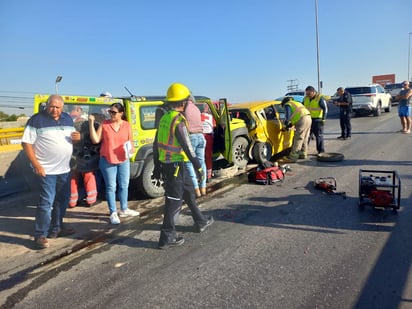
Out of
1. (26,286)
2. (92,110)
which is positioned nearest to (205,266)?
(26,286)

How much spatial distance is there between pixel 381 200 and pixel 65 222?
4.54 metres

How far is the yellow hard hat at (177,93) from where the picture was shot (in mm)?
3604

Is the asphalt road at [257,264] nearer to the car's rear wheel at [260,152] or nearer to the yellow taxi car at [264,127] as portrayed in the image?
the car's rear wheel at [260,152]

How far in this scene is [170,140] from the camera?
357cm

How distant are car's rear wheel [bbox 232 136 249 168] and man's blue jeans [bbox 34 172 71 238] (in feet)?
12.5

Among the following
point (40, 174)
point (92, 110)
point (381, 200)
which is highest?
point (92, 110)

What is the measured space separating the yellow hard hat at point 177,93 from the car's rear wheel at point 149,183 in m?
1.96

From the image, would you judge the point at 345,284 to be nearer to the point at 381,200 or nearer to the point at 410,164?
the point at 381,200

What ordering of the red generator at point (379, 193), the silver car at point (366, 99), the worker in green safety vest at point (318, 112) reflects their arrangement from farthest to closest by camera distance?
the silver car at point (366, 99) → the worker in green safety vest at point (318, 112) → the red generator at point (379, 193)

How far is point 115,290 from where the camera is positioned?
2.86 metres

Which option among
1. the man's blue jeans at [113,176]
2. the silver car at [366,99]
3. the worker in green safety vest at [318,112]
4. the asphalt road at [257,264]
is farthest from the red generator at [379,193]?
the silver car at [366,99]

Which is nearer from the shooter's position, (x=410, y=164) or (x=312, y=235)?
(x=312, y=235)

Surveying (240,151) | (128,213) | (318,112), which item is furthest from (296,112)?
(128,213)

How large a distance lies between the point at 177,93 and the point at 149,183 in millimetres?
2270
